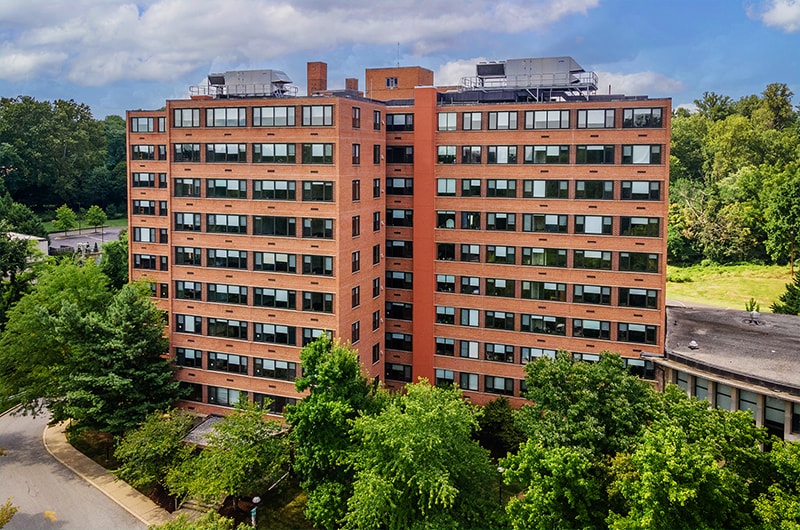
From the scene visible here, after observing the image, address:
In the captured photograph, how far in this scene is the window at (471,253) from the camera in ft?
183

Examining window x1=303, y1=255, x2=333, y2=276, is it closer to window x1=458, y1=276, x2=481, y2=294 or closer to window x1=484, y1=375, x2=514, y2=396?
window x1=458, y1=276, x2=481, y2=294

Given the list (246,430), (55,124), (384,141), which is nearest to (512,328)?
(384,141)

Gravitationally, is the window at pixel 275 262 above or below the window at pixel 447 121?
below

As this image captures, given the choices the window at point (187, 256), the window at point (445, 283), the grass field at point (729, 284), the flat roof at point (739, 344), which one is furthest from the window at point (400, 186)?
the grass field at point (729, 284)

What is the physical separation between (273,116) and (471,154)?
1606 cm

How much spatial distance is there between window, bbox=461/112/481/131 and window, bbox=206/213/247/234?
19118 millimetres

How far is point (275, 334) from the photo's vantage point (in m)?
52.8

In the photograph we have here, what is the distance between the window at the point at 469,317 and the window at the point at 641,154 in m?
16.8

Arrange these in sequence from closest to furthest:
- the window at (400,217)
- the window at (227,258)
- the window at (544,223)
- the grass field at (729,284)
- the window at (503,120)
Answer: the window at (544,223)
the window at (227,258)
the window at (503,120)
the window at (400,217)
the grass field at (729,284)

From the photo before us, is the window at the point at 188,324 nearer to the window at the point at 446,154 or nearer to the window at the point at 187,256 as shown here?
the window at the point at 187,256

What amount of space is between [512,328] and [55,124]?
384 feet

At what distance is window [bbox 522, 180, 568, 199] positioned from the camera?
52.8 m

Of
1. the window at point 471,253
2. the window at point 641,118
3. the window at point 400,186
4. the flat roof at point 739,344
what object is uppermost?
the window at point 641,118

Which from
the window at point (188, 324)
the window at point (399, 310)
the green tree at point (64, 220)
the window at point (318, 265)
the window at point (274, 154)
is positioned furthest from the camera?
the green tree at point (64, 220)
